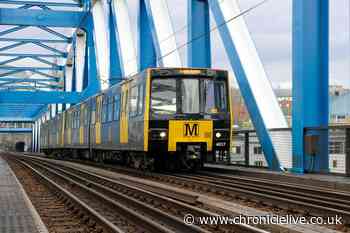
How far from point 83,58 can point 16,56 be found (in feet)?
36.6

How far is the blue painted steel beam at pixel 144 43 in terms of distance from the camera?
35.6 metres

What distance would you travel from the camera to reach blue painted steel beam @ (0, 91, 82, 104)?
169 feet

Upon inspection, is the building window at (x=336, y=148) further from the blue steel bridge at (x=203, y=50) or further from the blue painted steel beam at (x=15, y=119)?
the blue painted steel beam at (x=15, y=119)

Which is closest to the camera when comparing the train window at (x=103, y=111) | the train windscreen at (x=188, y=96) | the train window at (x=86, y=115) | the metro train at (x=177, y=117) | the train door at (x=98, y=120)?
the metro train at (x=177, y=117)

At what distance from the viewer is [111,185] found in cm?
1528

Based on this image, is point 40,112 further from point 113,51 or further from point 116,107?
point 116,107

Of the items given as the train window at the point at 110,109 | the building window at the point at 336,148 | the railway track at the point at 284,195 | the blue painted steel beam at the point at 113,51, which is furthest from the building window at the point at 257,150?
the blue painted steel beam at the point at 113,51

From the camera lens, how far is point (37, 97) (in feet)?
175

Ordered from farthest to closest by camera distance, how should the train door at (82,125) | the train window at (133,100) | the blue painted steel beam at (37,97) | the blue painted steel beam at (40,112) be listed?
1. the blue painted steel beam at (40,112)
2. the blue painted steel beam at (37,97)
3. the train door at (82,125)
4. the train window at (133,100)

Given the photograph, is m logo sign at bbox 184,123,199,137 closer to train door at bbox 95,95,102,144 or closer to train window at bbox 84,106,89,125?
train door at bbox 95,95,102,144

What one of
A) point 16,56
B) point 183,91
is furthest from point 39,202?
point 16,56

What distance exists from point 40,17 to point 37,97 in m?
7.26

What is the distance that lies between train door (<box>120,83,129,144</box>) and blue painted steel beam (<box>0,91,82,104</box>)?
32.3 m

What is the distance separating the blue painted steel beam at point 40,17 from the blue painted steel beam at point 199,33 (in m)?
23.1
